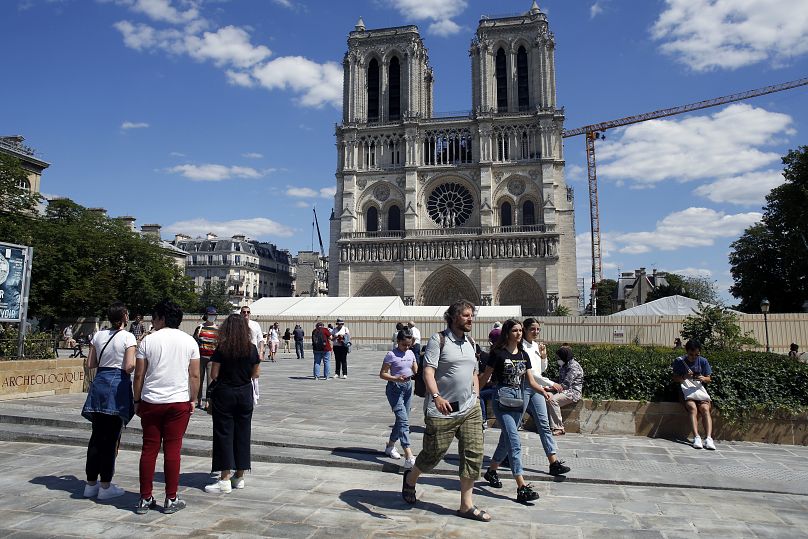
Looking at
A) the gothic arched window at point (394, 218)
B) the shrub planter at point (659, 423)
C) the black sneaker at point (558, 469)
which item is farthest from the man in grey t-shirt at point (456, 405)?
the gothic arched window at point (394, 218)

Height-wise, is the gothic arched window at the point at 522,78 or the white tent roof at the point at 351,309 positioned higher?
the gothic arched window at the point at 522,78

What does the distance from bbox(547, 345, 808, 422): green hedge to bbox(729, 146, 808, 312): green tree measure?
2432 cm

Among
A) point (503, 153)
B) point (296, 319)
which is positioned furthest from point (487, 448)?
point (503, 153)

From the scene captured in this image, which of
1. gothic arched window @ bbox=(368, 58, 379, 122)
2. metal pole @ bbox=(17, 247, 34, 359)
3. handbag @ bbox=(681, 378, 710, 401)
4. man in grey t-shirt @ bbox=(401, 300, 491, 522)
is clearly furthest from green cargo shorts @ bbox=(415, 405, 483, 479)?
gothic arched window @ bbox=(368, 58, 379, 122)

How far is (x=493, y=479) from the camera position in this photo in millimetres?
5391

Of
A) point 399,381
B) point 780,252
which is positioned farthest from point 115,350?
point 780,252

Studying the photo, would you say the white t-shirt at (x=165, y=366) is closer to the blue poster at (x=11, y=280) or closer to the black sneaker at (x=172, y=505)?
the black sneaker at (x=172, y=505)

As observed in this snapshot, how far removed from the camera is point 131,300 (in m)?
32.9

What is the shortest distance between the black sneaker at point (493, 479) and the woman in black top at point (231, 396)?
2259 mm

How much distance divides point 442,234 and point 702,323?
33.0 metres

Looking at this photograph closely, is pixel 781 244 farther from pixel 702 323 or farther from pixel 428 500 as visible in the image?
pixel 428 500

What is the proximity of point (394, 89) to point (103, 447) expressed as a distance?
48.7 m

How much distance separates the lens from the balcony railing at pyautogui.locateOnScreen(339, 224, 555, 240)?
44250 millimetres

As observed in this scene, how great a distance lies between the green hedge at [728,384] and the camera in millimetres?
7445
